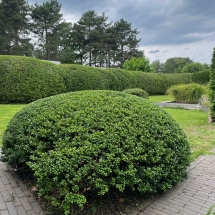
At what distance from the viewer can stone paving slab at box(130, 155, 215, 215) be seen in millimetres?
2328

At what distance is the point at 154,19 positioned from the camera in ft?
30.5

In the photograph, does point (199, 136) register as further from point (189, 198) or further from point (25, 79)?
point (25, 79)

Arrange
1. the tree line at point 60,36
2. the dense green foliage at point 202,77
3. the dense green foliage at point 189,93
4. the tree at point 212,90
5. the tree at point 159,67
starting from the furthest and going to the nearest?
the tree at point 159,67
the tree line at point 60,36
the dense green foliage at point 202,77
the dense green foliage at point 189,93
the tree at point 212,90

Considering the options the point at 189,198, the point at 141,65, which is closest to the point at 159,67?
the point at 141,65

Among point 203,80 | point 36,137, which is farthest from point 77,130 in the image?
point 203,80

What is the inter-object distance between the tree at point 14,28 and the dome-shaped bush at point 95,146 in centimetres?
→ 2179

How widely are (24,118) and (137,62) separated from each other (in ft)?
73.9

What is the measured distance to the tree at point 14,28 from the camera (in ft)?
70.0

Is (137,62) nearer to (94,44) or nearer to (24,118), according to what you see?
(94,44)

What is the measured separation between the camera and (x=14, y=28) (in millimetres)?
22469

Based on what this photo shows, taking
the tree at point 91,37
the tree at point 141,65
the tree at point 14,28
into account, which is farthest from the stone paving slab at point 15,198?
the tree at point 91,37

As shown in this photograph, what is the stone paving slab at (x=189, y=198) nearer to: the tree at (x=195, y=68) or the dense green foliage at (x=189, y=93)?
the dense green foliage at (x=189, y=93)

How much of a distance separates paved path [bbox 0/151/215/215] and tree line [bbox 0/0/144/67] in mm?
21876

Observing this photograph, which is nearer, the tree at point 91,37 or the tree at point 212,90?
the tree at point 212,90
